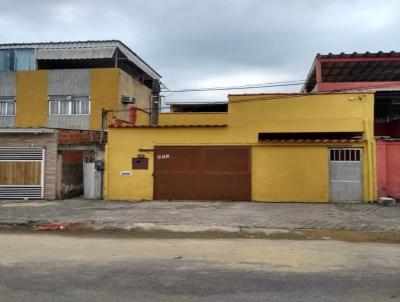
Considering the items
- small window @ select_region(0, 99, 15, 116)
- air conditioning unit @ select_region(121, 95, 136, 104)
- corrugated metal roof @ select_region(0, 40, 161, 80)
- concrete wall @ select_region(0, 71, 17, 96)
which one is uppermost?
corrugated metal roof @ select_region(0, 40, 161, 80)

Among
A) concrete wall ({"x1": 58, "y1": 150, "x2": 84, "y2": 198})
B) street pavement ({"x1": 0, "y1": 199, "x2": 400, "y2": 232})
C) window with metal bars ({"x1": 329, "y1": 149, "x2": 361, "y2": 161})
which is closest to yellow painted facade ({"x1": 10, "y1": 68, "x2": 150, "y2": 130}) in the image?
concrete wall ({"x1": 58, "y1": 150, "x2": 84, "y2": 198})

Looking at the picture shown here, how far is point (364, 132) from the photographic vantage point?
1958 centimetres

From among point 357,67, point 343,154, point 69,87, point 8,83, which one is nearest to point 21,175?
point 69,87

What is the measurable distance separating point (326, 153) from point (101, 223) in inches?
390

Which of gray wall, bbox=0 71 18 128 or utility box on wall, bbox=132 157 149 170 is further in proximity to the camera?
gray wall, bbox=0 71 18 128

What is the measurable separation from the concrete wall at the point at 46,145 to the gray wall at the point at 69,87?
7940mm

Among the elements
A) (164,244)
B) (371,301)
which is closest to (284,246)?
(164,244)

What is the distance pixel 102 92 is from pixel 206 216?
15.9 metres

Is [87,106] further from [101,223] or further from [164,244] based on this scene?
[164,244]

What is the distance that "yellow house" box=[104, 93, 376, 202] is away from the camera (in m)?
19.6

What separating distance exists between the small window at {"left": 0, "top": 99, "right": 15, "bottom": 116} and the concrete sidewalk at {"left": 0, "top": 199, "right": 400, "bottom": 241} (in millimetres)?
12070

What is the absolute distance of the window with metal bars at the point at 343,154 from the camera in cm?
1958

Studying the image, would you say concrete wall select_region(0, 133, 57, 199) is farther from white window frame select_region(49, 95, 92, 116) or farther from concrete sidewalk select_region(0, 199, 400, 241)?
white window frame select_region(49, 95, 92, 116)

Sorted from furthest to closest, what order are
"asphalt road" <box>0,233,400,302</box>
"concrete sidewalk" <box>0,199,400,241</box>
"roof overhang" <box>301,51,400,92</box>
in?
"roof overhang" <box>301,51,400,92</box>, "concrete sidewalk" <box>0,199,400,241</box>, "asphalt road" <box>0,233,400,302</box>
